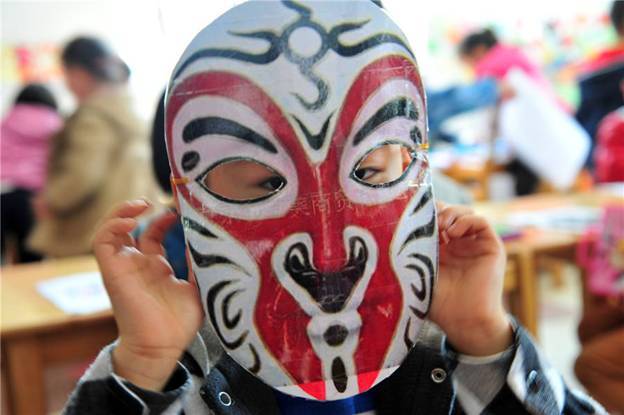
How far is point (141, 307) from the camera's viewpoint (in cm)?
69

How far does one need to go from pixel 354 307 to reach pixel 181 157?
203 millimetres

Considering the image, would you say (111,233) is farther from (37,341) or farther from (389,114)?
(37,341)

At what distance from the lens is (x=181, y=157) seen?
0.62m

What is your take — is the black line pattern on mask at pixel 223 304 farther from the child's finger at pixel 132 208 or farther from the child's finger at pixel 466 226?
the child's finger at pixel 466 226

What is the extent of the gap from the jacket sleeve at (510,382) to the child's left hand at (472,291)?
1cm

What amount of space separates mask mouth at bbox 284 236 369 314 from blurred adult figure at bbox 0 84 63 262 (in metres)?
2.35

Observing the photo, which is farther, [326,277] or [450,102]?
[450,102]

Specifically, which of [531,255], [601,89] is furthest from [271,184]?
[601,89]

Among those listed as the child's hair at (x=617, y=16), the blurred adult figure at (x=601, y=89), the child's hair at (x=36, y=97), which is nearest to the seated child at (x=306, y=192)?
the child's hair at (x=617, y=16)

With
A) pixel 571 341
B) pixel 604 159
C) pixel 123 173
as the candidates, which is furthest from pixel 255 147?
pixel 571 341

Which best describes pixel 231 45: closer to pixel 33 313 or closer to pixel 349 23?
pixel 349 23

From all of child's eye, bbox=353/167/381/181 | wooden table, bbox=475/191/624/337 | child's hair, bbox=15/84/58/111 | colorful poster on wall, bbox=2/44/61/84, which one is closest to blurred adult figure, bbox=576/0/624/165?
wooden table, bbox=475/191/624/337

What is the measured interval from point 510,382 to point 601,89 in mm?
1948

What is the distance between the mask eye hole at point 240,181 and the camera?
0.63m
